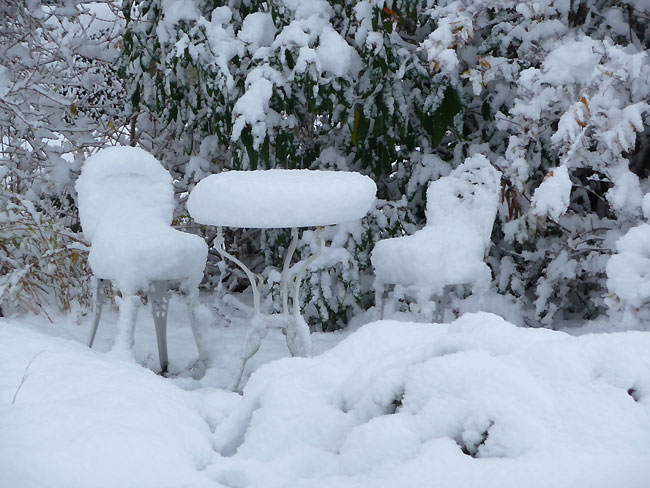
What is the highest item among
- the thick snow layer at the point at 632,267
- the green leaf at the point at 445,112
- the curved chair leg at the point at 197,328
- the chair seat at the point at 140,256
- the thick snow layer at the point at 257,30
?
the thick snow layer at the point at 257,30

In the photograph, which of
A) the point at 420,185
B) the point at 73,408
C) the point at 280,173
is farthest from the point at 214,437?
the point at 420,185

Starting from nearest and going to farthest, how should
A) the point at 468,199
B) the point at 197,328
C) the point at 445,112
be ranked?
the point at 468,199, the point at 197,328, the point at 445,112

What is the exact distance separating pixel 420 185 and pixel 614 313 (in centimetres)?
122

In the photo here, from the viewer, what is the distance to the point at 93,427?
1.28m

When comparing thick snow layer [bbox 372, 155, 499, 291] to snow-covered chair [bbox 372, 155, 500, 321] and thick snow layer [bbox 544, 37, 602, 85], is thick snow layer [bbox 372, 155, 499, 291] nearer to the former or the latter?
snow-covered chair [bbox 372, 155, 500, 321]

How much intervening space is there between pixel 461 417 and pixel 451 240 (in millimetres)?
1740

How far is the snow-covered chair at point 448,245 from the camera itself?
9.24 ft

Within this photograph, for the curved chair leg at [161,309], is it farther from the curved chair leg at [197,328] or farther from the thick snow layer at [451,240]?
the thick snow layer at [451,240]

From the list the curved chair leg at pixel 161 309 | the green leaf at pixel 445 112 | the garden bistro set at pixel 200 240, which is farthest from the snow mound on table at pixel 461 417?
the green leaf at pixel 445 112

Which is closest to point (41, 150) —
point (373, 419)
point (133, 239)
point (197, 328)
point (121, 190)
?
point (121, 190)

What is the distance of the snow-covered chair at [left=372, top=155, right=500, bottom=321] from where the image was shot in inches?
111

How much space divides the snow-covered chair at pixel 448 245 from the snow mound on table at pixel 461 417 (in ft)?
4.29

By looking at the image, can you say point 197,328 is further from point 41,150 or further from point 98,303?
point 41,150

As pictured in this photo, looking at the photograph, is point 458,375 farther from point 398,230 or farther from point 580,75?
point 398,230
